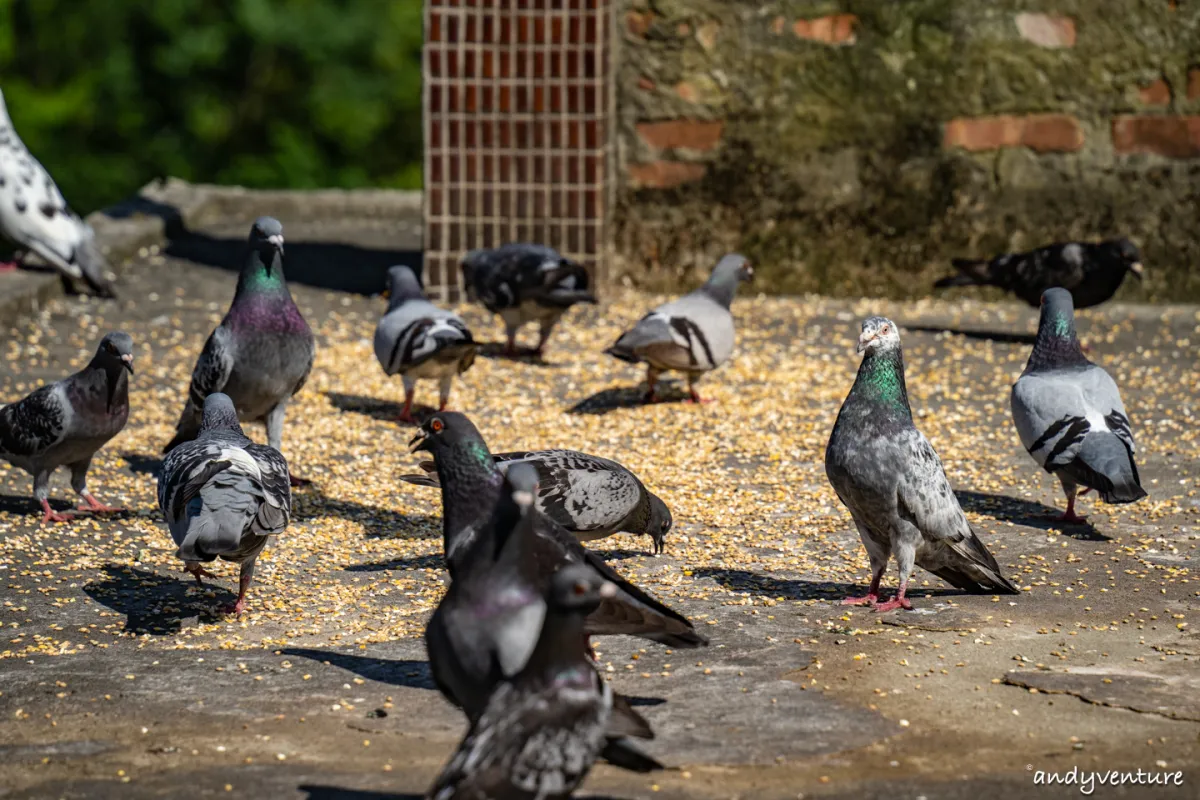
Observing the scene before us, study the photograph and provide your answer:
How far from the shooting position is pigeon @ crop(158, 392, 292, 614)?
5.20m

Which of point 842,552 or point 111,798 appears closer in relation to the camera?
point 111,798

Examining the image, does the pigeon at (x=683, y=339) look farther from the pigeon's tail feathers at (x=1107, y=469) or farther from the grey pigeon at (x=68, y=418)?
the grey pigeon at (x=68, y=418)

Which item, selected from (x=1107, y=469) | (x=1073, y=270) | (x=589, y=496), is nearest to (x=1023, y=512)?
(x=1107, y=469)

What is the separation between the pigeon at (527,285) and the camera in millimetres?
9758

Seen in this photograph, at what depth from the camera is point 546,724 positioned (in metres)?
3.59

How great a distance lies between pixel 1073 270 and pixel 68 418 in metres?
6.33

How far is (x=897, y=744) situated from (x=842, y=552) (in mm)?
2118

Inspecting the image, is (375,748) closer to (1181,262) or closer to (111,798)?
(111,798)

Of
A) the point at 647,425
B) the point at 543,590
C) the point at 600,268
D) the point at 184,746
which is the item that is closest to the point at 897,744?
the point at 543,590

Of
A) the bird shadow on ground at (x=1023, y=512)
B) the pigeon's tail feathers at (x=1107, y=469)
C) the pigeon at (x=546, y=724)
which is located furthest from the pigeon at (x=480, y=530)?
the bird shadow on ground at (x=1023, y=512)

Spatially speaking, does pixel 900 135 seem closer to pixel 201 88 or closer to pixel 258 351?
pixel 258 351

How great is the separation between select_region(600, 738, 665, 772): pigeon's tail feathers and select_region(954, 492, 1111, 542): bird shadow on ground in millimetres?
3308

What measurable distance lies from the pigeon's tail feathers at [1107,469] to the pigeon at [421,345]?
10.4ft

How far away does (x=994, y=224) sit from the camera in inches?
449
